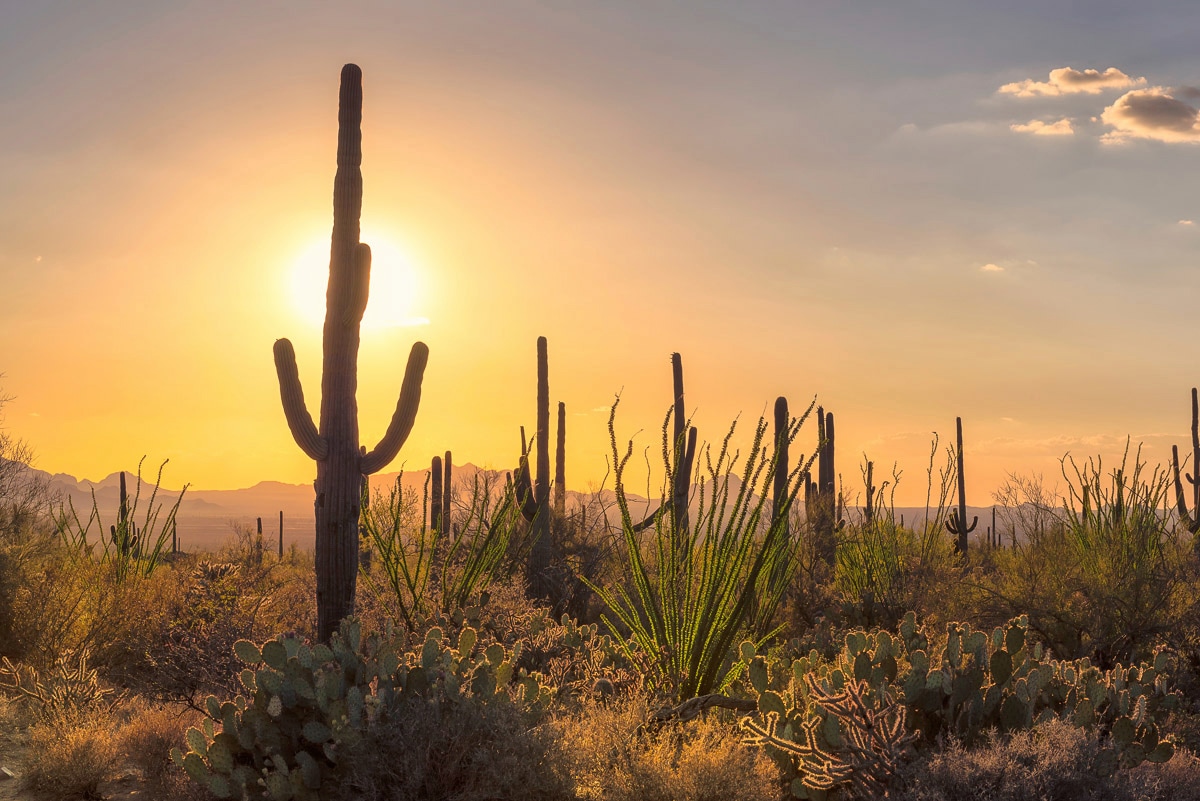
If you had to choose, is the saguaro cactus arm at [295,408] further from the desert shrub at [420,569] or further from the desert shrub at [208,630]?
the desert shrub at [208,630]

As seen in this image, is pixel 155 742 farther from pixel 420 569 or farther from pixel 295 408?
pixel 420 569

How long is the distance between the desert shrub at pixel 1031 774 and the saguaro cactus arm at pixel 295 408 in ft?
20.4

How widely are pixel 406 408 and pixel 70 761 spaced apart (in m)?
4.07

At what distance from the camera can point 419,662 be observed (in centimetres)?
578

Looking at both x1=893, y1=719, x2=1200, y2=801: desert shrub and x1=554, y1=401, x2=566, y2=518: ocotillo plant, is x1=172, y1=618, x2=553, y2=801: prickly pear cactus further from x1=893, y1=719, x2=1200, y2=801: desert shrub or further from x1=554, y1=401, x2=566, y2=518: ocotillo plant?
x1=554, y1=401, x2=566, y2=518: ocotillo plant

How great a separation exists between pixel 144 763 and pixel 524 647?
121 inches

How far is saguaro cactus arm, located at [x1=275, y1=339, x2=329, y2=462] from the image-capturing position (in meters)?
9.11

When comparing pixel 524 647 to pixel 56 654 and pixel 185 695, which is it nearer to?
pixel 185 695

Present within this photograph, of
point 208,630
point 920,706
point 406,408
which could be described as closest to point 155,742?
point 208,630

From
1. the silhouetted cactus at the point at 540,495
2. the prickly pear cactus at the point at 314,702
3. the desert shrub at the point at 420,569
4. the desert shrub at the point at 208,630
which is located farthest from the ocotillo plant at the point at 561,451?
the prickly pear cactus at the point at 314,702

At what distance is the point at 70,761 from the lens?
7.42 metres

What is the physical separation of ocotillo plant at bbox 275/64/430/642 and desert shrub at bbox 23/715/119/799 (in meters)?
1.95

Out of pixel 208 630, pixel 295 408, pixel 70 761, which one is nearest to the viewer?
pixel 70 761

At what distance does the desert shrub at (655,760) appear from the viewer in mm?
5016
